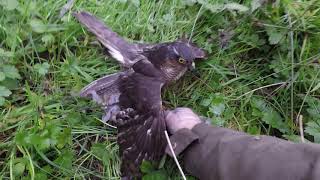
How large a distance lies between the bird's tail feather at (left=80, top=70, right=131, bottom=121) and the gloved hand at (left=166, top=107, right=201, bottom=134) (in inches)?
12.0

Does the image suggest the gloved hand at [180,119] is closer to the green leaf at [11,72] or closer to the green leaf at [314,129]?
the green leaf at [314,129]

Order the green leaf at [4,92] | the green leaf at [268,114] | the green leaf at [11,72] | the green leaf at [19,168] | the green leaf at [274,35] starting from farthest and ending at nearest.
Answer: the green leaf at [274,35] → the green leaf at [268,114] → the green leaf at [11,72] → the green leaf at [4,92] → the green leaf at [19,168]

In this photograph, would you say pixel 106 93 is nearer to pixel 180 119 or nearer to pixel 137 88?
pixel 137 88

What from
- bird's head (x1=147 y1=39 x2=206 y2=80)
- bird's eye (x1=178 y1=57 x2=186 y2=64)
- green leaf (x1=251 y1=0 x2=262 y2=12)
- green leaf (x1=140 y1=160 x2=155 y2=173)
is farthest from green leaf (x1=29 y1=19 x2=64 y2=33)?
green leaf (x1=251 y1=0 x2=262 y2=12)

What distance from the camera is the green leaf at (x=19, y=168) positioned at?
2510 mm

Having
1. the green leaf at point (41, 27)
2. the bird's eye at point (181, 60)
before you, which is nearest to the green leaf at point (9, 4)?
the green leaf at point (41, 27)

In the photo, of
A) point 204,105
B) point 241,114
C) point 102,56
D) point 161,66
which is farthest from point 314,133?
point 102,56

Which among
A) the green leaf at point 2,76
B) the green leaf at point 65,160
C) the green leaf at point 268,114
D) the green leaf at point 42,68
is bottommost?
the green leaf at point 65,160

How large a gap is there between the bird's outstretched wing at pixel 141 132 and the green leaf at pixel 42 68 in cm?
53

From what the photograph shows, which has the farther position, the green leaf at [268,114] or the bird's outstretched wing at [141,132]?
the green leaf at [268,114]

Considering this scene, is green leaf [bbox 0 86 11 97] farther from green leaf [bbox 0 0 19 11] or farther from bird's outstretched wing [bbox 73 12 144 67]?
bird's outstretched wing [bbox 73 12 144 67]

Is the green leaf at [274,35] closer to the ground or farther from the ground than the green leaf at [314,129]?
farther from the ground

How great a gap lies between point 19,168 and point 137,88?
0.75 metres

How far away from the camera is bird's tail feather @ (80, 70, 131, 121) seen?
2.78m
